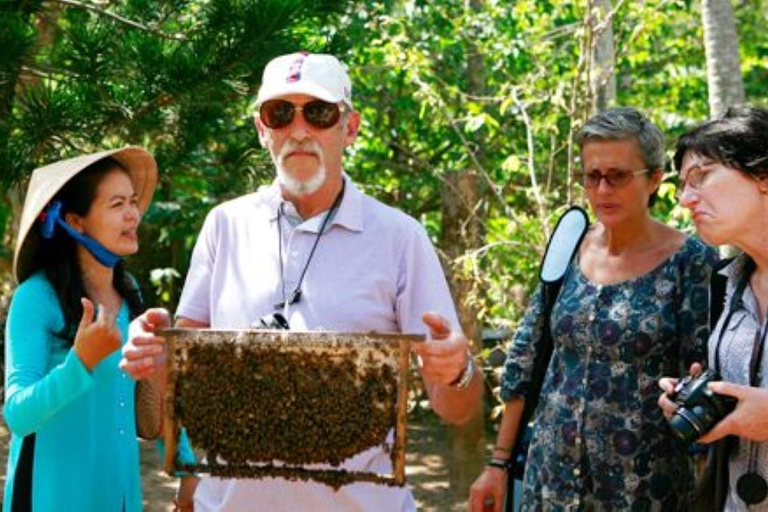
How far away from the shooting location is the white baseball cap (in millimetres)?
3822

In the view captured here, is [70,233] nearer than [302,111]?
No

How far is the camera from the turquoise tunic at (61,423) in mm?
4066

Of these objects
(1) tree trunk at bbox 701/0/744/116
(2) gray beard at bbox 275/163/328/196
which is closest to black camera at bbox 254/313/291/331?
(2) gray beard at bbox 275/163/328/196

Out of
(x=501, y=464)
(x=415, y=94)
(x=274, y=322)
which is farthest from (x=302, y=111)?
(x=415, y=94)

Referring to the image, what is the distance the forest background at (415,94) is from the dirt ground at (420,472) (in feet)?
0.99

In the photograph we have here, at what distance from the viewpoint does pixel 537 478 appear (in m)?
4.61

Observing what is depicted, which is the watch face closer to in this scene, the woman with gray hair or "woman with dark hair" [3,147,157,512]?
the woman with gray hair

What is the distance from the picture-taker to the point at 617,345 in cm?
440

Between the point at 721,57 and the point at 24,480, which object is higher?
the point at 721,57

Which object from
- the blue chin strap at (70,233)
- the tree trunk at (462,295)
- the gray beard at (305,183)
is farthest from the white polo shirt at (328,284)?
the tree trunk at (462,295)

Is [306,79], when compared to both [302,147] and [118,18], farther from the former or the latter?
Answer: [118,18]

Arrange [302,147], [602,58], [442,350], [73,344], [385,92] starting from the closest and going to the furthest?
[442,350] → [302,147] → [73,344] → [602,58] → [385,92]

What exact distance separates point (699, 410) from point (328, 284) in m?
1.18

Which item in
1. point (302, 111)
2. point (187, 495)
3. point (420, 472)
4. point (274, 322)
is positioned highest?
point (302, 111)
